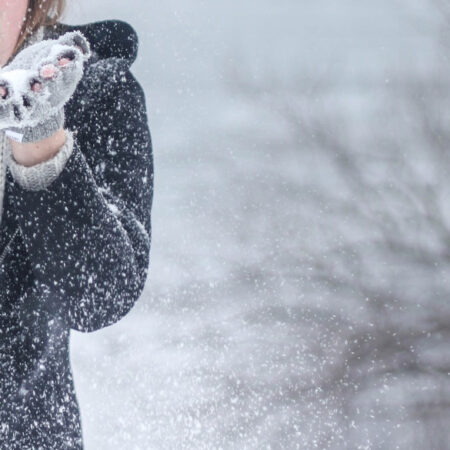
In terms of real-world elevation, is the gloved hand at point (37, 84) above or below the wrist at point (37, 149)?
above

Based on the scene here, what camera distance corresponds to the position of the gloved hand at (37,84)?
59cm

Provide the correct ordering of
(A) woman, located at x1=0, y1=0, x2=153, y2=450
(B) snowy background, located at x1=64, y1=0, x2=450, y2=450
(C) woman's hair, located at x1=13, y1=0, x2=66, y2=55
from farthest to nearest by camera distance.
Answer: (B) snowy background, located at x1=64, y1=0, x2=450, y2=450
(C) woman's hair, located at x1=13, y1=0, x2=66, y2=55
(A) woman, located at x1=0, y1=0, x2=153, y2=450

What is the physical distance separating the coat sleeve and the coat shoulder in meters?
0.12

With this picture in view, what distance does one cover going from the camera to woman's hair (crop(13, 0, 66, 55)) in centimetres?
83

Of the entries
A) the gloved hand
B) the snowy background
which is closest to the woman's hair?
the gloved hand

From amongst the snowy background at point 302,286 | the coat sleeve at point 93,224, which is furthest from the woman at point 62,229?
the snowy background at point 302,286

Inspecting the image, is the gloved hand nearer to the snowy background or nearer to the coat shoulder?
the coat shoulder

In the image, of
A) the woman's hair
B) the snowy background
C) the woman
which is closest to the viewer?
the woman

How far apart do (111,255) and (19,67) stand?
194 millimetres

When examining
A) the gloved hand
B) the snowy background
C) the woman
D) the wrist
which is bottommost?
the snowy background

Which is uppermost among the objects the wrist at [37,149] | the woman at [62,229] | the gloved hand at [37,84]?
the gloved hand at [37,84]

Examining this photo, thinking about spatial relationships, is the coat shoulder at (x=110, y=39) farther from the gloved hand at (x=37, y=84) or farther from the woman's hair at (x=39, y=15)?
the gloved hand at (x=37, y=84)

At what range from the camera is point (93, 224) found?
2.37ft

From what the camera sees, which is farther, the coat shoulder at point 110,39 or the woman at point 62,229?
the coat shoulder at point 110,39
